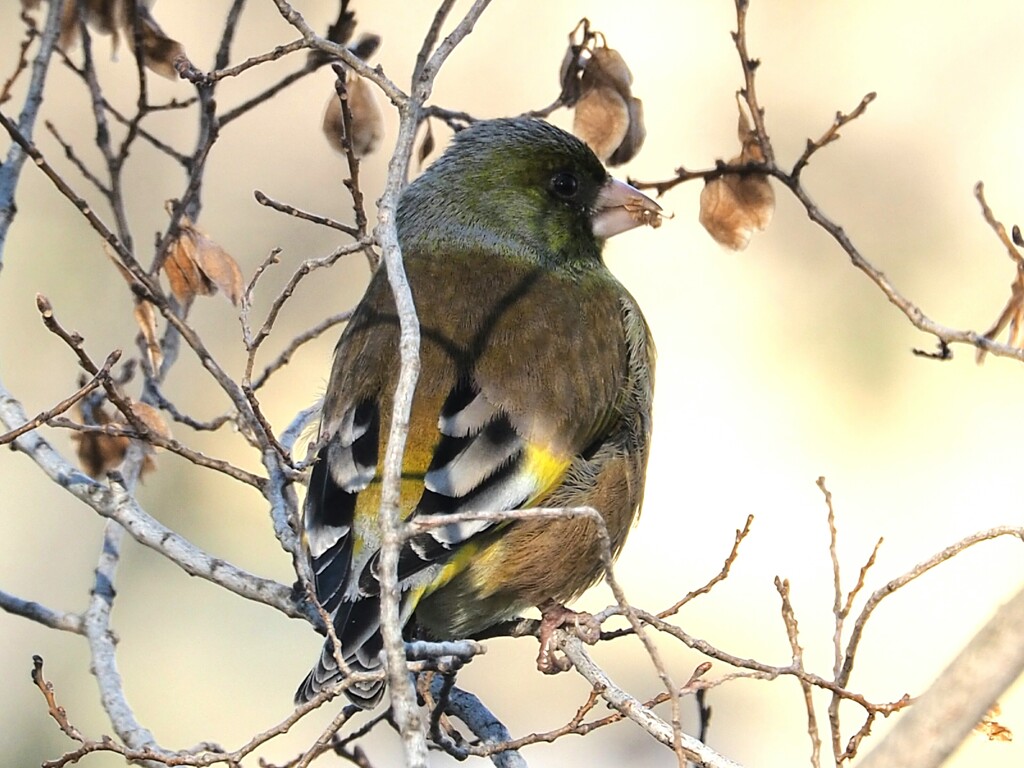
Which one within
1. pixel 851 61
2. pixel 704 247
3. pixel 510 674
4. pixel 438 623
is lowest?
pixel 438 623

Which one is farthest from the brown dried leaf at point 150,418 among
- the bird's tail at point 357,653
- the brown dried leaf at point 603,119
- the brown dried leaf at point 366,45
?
the brown dried leaf at point 603,119

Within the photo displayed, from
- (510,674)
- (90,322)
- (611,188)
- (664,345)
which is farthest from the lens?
(664,345)

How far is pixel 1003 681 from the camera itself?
5.89 feet

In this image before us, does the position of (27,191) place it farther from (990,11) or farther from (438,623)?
(990,11)

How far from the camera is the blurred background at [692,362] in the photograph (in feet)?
25.6

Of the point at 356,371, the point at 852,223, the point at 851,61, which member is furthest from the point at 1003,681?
the point at 851,61

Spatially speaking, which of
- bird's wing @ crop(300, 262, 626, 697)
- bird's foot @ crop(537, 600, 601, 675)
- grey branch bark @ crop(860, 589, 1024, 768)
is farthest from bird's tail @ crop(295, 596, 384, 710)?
grey branch bark @ crop(860, 589, 1024, 768)

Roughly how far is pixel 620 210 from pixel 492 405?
128 cm

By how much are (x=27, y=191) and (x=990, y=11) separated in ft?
21.6

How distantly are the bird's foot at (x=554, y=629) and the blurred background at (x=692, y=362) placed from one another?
3497 mm

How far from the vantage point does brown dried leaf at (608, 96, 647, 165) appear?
4457 mm

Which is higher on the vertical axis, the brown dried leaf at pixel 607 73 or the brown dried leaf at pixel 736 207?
the brown dried leaf at pixel 607 73

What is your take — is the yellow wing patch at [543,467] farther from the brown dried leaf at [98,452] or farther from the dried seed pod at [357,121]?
the brown dried leaf at [98,452]

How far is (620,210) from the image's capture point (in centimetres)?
503
